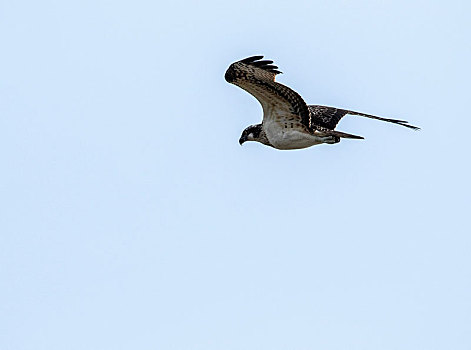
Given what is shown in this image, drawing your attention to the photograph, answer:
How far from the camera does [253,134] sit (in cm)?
2661

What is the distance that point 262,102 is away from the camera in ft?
82.4

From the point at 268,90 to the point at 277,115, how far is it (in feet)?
3.21

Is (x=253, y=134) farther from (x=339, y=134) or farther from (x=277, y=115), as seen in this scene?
(x=339, y=134)

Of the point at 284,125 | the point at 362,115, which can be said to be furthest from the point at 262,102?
the point at 362,115

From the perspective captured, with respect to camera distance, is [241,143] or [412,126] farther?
[241,143]

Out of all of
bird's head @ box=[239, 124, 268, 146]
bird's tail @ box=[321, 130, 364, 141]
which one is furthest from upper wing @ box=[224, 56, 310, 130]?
bird's head @ box=[239, 124, 268, 146]

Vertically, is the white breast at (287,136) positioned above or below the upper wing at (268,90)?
below

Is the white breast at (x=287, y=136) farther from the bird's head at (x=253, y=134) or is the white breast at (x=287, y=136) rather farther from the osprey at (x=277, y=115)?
the bird's head at (x=253, y=134)

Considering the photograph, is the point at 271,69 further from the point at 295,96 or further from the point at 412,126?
the point at 412,126

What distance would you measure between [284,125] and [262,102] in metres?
0.67

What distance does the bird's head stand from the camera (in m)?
26.4

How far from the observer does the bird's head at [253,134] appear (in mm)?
26375

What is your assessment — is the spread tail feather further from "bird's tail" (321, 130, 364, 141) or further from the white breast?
the white breast

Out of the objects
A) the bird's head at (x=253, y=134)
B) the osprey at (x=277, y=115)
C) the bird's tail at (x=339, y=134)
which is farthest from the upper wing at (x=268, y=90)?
the bird's head at (x=253, y=134)
